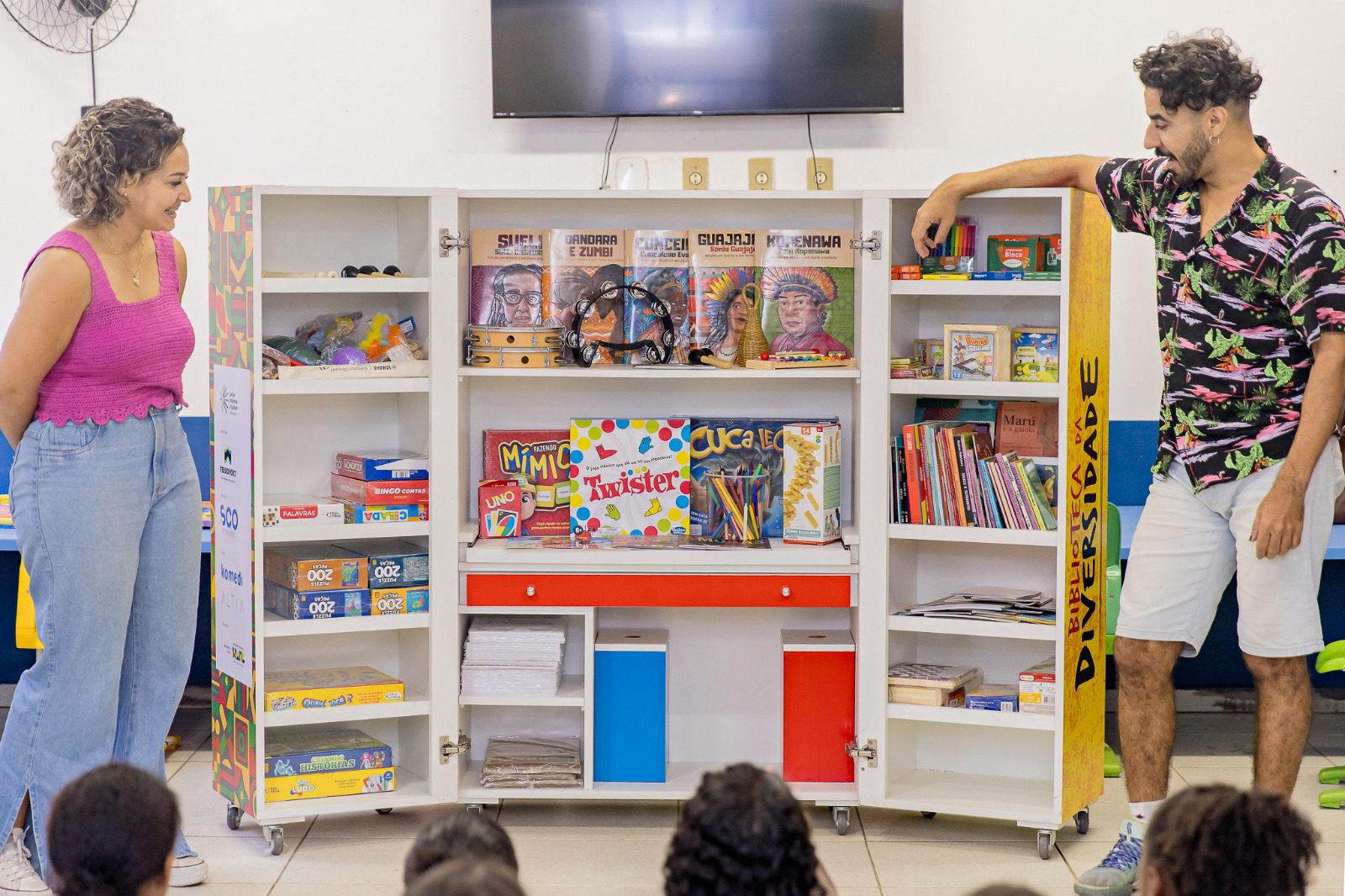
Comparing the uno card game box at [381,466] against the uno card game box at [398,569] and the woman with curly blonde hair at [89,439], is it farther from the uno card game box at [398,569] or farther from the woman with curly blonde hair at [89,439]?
the woman with curly blonde hair at [89,439]

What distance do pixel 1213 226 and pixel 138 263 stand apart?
92.1 inches

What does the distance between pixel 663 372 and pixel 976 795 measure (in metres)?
→ 1.37

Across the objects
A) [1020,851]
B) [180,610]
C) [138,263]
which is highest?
[138,263]

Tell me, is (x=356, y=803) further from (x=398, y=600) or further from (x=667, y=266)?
(x=667, y=266)

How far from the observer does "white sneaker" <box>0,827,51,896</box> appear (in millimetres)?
3057

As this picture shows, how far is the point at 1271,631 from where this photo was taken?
290 centimetres

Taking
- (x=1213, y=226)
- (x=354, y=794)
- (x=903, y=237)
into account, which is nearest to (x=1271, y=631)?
(x=1213, y=226)

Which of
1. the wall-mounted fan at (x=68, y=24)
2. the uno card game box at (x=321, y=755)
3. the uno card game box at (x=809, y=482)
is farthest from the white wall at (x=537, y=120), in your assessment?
the uno card game box at (x=321, y=755)

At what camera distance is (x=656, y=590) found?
3.60 m

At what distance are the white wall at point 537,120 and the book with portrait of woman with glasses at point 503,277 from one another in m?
0.81

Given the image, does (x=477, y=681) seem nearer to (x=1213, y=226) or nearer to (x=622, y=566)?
(x=622, y=566)

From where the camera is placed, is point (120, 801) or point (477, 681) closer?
point (120, 801)

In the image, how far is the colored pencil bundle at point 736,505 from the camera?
12.3 feet

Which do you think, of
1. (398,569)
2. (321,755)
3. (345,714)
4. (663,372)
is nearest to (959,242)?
(663,372)
